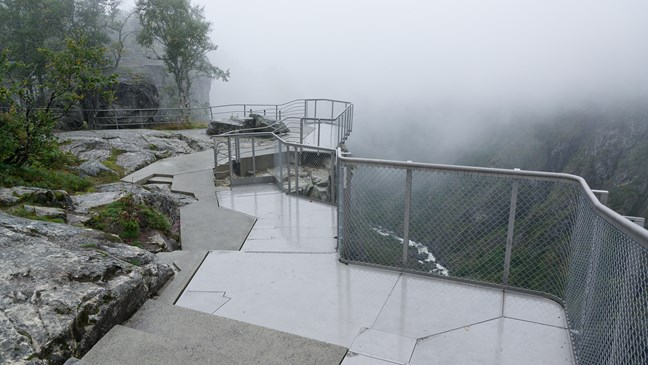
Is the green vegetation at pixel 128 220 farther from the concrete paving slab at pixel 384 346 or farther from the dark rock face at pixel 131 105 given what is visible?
the dark rock face at pixel 131 105

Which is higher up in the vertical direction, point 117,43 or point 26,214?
point 117,43

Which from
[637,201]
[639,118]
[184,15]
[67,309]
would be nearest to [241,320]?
[67,309]

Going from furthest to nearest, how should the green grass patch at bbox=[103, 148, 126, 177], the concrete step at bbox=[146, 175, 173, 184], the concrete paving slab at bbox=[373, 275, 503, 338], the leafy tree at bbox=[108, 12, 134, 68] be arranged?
the leafy tree at bbox=[108, 12, 134, 68], the green grass patch at bbox=[103, 148, 126, 177], the concrete step at bbox=[146, 175, 173, 184], the concrete paving slab at bbox=[373, 275, 503, 338]

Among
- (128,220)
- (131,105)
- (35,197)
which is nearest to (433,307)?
(128,220)

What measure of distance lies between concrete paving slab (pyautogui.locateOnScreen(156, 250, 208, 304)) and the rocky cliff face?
3089 inches

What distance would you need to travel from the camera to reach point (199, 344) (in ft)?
12.3

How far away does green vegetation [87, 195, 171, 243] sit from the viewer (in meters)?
6.39

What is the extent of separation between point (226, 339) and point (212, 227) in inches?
152

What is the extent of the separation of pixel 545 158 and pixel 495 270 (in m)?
110

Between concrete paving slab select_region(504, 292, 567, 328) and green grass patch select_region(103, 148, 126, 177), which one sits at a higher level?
concrete paving slab select_region(504, 292, 567, 328)

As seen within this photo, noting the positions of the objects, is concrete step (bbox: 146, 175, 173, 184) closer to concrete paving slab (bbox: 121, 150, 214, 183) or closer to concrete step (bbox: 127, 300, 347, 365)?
concrete paving slab (bbox: 121, 150, 214, 183)

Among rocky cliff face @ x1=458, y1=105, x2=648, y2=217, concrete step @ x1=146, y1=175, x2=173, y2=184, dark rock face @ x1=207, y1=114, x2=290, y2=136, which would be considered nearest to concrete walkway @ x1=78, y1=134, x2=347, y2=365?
concrete step @ x1=146, y1=175, x2=173, y2=184

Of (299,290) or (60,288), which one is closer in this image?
(60,288)

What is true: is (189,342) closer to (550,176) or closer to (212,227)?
(550,176)
